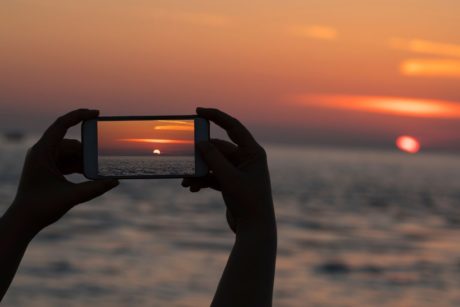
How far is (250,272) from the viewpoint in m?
1.57

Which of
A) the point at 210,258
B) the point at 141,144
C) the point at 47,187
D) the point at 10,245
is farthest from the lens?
the point at 210,258

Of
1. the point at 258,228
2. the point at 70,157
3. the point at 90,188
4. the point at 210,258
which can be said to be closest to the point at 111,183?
the point at 90,188

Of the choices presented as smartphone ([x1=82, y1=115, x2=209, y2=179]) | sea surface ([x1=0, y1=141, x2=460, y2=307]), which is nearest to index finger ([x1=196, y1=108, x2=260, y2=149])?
smartphone ([x1=82, y1=115, x2=209, y2=179])

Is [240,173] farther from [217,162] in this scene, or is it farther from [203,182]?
[203,182]

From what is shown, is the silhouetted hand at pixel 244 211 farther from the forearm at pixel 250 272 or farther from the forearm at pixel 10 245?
the forearm at pixel 10 245

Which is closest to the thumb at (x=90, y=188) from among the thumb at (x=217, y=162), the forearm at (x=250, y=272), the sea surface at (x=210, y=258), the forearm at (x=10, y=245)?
the forearm at (x=10, y=245)

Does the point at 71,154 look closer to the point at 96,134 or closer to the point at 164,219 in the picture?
the point at 96,134

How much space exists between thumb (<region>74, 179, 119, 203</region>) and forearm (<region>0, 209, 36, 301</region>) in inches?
5.3

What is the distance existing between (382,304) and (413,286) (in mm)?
2037

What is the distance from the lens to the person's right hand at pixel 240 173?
66.2 inches

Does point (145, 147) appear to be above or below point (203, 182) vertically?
above

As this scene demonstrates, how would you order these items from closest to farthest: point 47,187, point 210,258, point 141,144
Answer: point 47,187 < point 141,144 < point 210,258

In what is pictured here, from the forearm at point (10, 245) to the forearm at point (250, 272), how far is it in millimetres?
426

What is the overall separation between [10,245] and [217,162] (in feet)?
1.65
